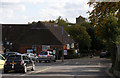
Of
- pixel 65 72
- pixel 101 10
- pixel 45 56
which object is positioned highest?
pixel 101 10

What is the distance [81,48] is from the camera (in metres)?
103

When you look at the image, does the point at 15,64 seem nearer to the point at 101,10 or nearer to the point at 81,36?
the point at 101,10

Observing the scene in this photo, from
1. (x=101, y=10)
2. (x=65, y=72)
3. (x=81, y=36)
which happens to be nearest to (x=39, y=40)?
(x=81, y=36)

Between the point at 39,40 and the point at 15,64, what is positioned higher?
the point at 39,40

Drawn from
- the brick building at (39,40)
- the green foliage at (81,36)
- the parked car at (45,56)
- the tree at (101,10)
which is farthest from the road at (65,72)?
the green foliage at (81,36)

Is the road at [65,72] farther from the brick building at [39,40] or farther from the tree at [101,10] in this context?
the brick building at [39,40]

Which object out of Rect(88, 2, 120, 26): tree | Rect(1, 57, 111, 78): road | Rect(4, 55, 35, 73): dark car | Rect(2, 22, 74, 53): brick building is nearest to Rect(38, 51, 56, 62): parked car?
Rect(1, 57, 111, 78): road

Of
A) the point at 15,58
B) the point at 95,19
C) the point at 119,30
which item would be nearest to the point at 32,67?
the point at 15,58

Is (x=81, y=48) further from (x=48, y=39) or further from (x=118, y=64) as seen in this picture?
(x=118, y=64)

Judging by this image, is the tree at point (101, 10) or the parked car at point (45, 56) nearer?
the tree at point (101, 10)

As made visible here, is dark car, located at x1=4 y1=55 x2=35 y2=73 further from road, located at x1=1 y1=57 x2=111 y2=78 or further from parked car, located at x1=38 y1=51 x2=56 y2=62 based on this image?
parked car, located at x1=38 y1=51 x2=56 y2=62

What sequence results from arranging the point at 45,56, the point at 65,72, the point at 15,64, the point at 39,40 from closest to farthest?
the point at 15,64 → the point at 65,72 → the point at 45,56 → the point at 39,40

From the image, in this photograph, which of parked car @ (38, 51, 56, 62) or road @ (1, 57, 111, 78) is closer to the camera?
road @ (1, 57, 111, 78)

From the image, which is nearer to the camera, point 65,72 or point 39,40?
point 65,72
